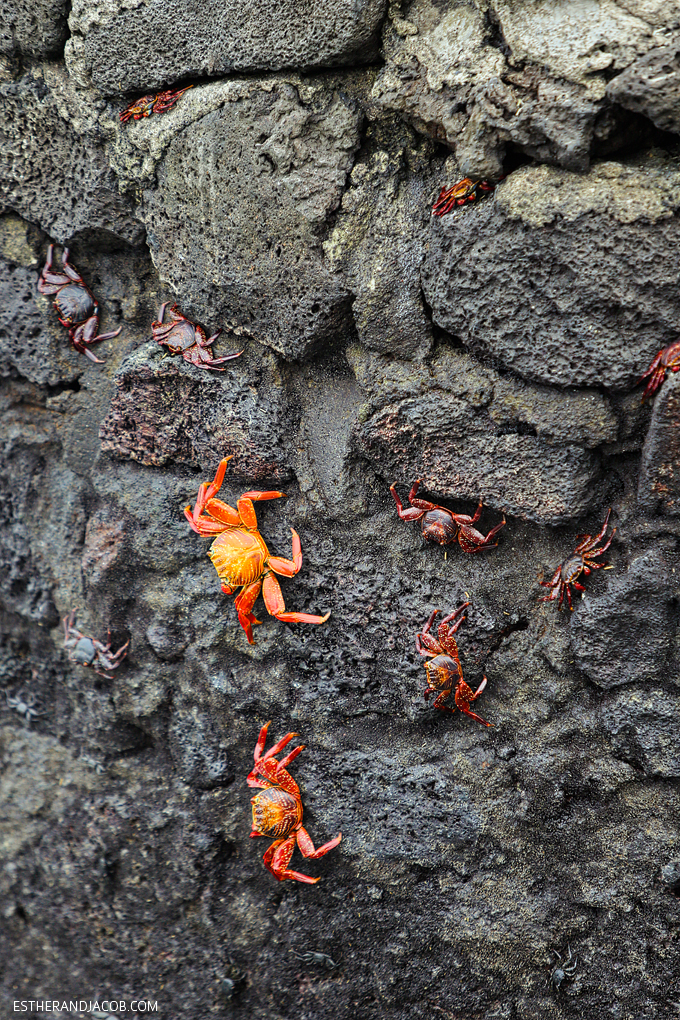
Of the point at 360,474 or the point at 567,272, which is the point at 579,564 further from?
the point at 567,272

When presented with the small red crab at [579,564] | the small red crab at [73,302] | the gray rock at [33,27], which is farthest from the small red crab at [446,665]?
the gray rock at [33,27]

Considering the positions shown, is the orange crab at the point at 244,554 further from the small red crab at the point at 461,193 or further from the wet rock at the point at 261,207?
the small red crab at the point at 461,193

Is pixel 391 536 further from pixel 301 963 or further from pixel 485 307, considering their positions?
pixel 301 963

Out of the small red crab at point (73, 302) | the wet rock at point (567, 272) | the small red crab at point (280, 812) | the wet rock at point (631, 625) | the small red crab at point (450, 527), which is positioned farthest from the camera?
the small red crab at point (73, 302)

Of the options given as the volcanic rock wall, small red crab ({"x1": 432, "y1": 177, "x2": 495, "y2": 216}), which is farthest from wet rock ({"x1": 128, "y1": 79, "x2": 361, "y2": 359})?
small red crab ({"x1": 432, "y1": 177, "x2": 495, "y2": 216})

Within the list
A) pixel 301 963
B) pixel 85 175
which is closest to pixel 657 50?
pixel 85 175
